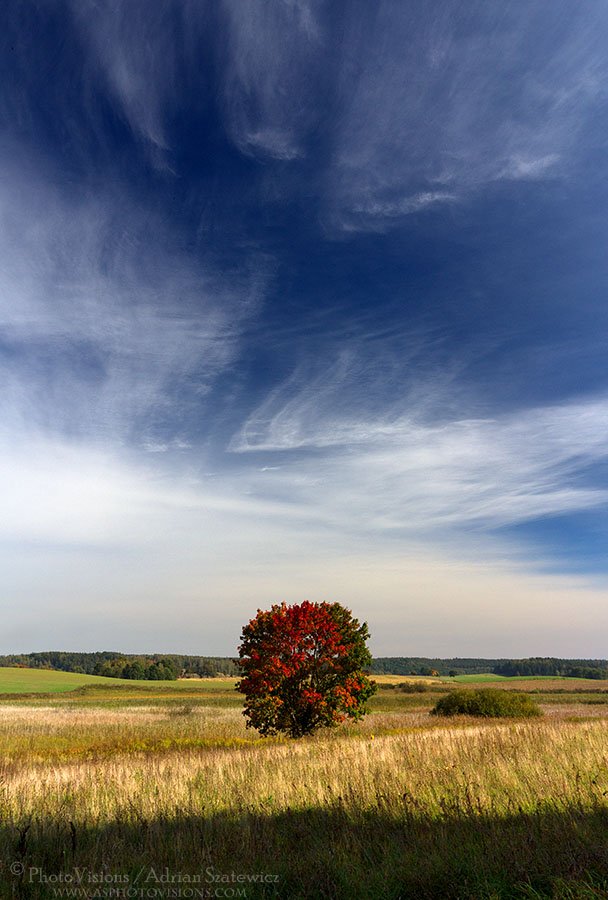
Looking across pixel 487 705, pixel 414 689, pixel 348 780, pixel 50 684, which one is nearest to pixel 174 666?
pixel 50 684

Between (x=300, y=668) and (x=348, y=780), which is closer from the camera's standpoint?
(x=348, y=780)

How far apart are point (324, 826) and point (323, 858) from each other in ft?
5.53

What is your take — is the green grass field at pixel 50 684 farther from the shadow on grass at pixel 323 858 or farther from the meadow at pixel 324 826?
the shadow on grass at pixel 323 858

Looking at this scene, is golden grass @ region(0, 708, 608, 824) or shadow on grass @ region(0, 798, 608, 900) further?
golden grass @ region(0, 708, 608, 824)

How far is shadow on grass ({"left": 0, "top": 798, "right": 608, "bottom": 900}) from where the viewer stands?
213 inches

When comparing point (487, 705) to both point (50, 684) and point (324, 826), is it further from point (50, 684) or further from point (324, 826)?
point (50, 684)

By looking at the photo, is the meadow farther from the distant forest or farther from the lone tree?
the distant forest

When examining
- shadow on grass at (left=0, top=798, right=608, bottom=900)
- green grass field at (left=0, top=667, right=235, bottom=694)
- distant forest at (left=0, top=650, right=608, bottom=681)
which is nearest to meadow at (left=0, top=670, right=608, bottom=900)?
shadow on grass at (left=0, top=798, right=608, bottom=900)

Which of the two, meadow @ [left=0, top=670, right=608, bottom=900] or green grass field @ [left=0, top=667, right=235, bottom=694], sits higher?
meadow @ [left=0, top=670, right=608, bottom=900]

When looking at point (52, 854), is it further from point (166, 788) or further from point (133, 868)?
point (166, 788)

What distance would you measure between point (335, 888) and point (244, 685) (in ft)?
52.9

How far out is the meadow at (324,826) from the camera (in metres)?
5.56

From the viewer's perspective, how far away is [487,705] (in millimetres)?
35844

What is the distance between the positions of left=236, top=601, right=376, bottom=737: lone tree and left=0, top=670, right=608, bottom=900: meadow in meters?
7.09
